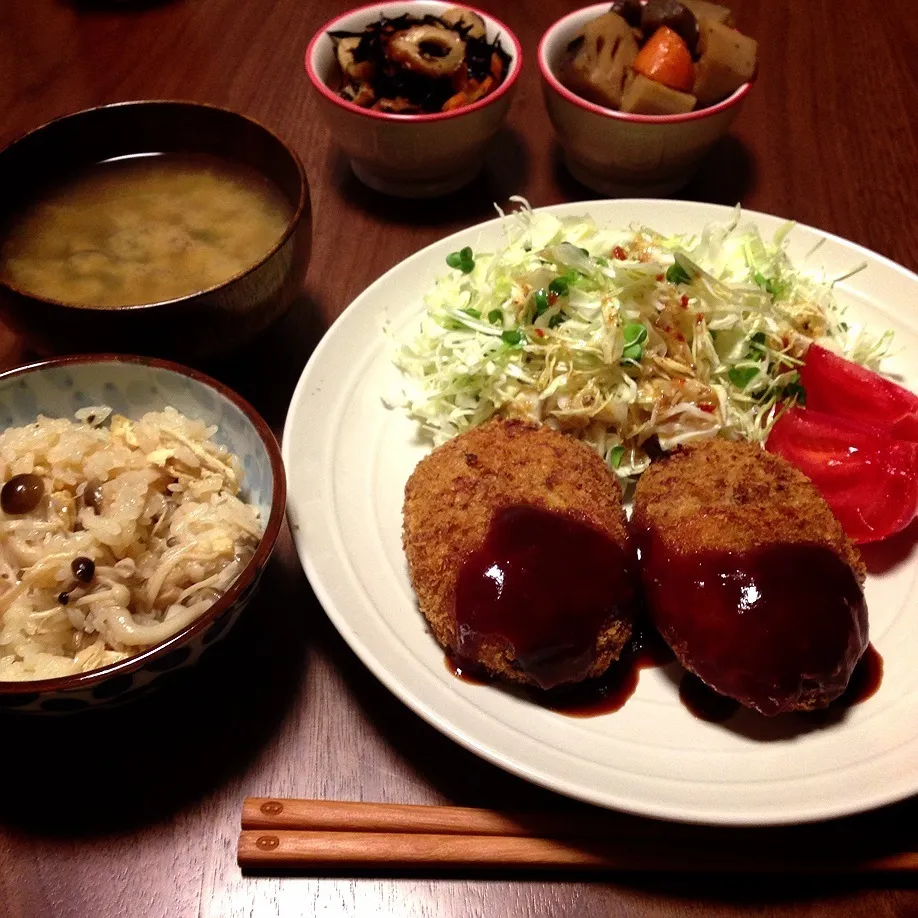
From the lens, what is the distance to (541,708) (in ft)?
4.73

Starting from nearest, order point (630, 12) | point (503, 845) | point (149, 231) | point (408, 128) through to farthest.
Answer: point (503, 845)
point (149, 231)
point (408, 128)
point (630, 12)

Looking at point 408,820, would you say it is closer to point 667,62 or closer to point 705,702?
point 705,702

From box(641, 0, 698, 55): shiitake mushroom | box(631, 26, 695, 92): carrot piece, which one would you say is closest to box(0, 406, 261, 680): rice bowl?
box(631, 26, 695, 92): carrot piece

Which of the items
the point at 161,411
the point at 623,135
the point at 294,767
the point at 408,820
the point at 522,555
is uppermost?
the point at 623,135

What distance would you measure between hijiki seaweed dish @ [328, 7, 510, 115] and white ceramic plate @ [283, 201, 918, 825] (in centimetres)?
76

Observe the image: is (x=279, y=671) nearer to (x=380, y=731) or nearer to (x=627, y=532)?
(x=380, y=731)

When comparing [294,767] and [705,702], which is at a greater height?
[705,702]

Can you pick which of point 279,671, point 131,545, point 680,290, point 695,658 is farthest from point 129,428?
point 680,290

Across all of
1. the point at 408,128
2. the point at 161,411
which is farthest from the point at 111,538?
the point at 408,128

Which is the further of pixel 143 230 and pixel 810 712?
pixel 143 230

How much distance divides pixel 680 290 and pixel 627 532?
73 cm

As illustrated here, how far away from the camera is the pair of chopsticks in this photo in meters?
1.30

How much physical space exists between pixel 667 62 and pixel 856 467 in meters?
1.33

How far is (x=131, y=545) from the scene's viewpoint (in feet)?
4.78
